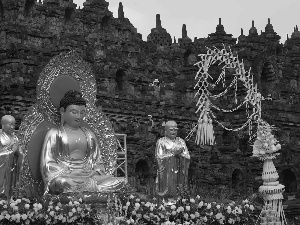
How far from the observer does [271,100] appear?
128 feet

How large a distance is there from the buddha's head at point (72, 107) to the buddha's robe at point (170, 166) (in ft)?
8.35

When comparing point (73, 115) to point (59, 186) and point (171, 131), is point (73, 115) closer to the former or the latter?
point (59, 186)

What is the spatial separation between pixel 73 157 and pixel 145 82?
15.8 m

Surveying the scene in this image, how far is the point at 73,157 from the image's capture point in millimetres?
20562

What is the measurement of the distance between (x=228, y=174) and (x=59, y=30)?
12140mm

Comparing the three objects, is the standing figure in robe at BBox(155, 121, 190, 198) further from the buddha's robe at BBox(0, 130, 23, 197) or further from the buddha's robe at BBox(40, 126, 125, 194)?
the buddha's robe at BBox(0, 130, 23, 197)

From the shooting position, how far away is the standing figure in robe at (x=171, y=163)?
72.9ft

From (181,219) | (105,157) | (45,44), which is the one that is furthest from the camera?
(45,44)

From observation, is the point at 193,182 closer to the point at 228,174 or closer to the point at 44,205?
the point at 228,174

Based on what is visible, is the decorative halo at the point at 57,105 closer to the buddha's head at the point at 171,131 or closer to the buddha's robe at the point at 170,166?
the buddha's robe at the point at 170,166

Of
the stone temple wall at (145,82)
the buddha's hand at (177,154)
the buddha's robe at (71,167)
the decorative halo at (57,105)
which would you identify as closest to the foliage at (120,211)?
the buddha's robe at (71,167)

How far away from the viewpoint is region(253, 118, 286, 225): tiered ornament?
848 inches

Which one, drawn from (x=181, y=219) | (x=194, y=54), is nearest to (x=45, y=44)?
(x=194, y=54)

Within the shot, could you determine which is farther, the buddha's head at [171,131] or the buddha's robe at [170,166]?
the buddha's head at [171,131]
